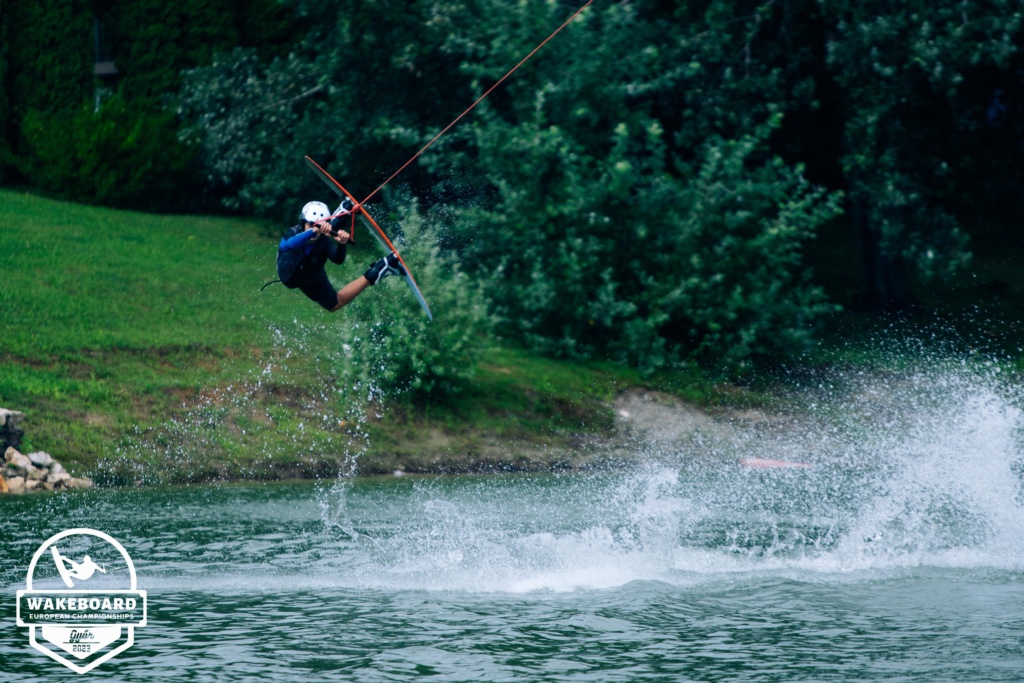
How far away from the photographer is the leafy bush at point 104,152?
2402cm

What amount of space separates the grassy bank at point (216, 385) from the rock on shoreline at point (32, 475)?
10.4 inches

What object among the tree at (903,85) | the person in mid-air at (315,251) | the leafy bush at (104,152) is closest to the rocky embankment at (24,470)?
the person in mid-air at (315,251)

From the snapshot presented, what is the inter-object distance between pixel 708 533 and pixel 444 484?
386 cm

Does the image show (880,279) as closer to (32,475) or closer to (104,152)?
(104,152)

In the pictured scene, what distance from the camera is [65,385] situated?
16.3 m

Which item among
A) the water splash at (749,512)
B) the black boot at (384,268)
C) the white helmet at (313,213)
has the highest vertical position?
the white helmet at (313,213)

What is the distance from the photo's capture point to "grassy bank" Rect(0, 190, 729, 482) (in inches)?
626

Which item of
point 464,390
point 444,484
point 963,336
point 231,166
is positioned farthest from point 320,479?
point 963,336

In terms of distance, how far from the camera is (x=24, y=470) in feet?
48.3

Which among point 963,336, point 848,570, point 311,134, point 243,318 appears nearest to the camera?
point 848,570

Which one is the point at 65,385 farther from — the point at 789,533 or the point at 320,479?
the point at 789,533

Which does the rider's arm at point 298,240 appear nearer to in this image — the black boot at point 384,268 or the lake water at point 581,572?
the black boot at point 384,268

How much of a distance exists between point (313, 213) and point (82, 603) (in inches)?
141

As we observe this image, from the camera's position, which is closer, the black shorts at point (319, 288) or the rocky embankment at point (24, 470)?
the black shorts at point (319, 288)
